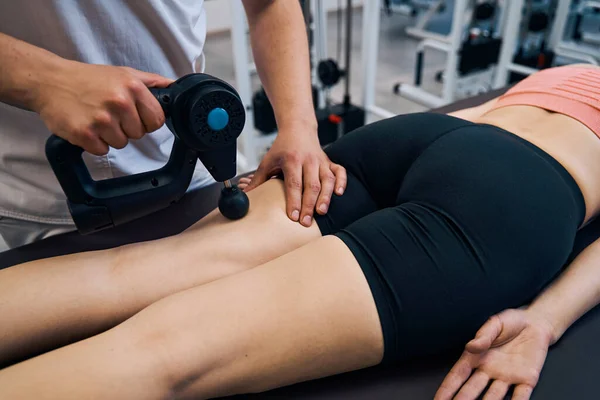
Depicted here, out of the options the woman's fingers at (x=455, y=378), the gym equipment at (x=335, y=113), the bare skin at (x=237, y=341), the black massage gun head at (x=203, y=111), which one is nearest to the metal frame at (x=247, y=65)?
the gym equipment at (x=335, y=113)

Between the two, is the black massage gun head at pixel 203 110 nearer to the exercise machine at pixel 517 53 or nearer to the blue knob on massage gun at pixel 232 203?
the blue knob on massage gun at pixel 232 203

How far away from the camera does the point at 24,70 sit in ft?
2.27

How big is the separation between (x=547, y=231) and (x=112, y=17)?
0.83 meters

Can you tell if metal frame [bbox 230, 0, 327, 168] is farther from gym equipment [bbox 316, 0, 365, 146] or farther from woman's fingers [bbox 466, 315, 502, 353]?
woman's fingers [bbox 466, 315, 502, 353]

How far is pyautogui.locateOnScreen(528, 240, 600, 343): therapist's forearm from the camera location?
31.1 inches

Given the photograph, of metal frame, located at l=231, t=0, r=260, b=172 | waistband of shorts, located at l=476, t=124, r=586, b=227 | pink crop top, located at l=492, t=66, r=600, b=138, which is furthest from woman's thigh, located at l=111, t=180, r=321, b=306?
metal frame, located at l=231, t=0, r=260, b=172

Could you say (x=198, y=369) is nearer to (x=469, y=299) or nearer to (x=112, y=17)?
(x=469, y=299)

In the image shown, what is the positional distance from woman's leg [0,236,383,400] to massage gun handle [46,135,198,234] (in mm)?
194

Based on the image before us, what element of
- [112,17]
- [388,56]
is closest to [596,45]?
[388,56]

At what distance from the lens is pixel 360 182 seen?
971 millimetres

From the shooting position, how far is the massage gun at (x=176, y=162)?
71 cm

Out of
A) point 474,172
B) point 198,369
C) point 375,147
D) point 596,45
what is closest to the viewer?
point 198,369

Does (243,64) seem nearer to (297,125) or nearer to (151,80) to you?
(297,125)

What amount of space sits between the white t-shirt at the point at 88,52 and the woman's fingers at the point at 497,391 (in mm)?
764
